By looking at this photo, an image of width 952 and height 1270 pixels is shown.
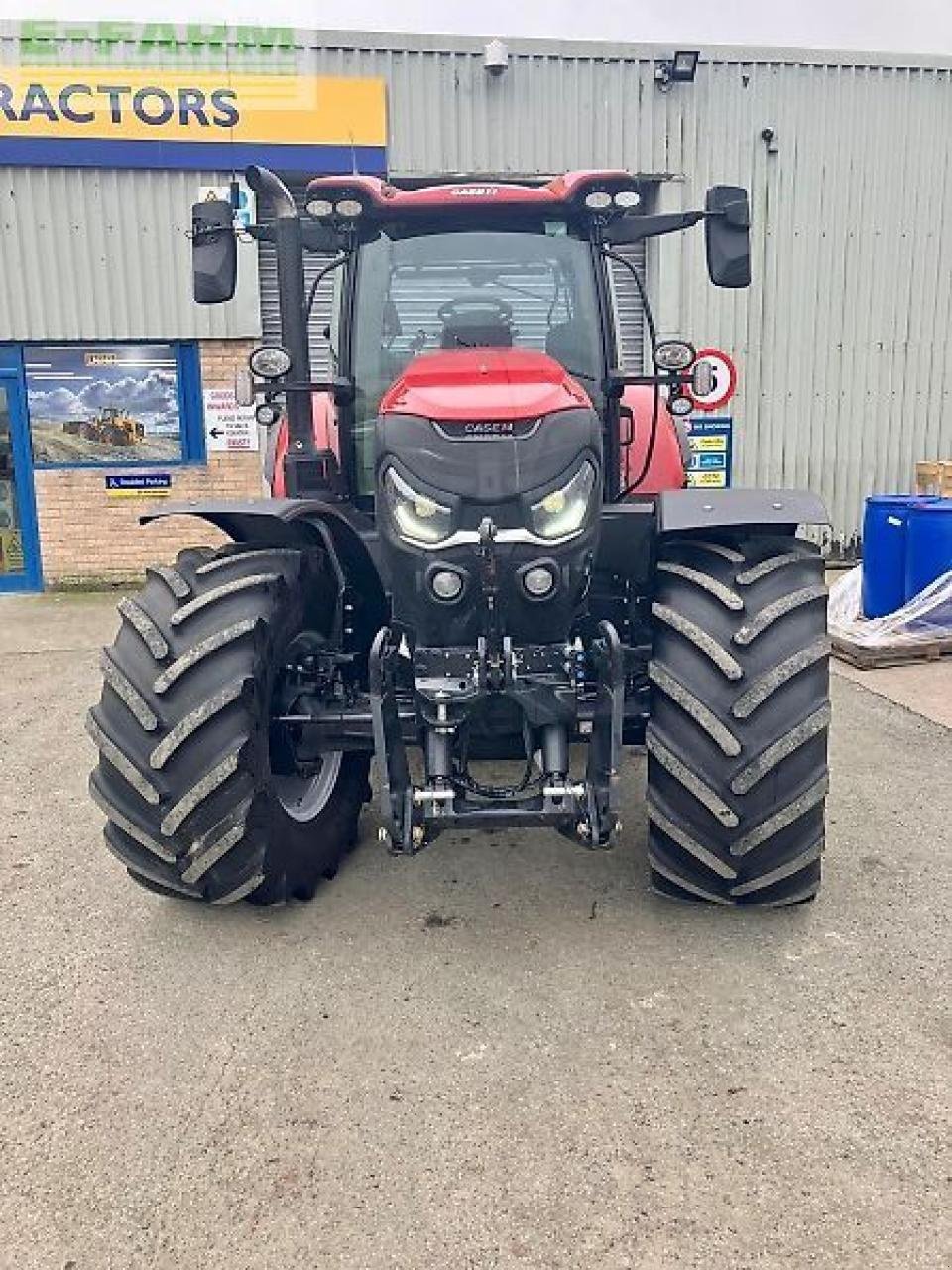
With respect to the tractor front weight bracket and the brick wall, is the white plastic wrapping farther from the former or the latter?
the brick wall

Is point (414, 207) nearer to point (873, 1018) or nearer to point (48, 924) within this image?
point (48, 924)

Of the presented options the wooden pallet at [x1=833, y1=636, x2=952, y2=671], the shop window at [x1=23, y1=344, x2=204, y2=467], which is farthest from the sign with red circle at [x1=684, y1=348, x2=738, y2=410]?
the shop window at [x1=23, y1=344, x2=204, y2=467]

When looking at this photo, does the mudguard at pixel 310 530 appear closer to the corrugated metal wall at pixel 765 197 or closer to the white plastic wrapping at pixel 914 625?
the white plastic wrapping at pixel 914 625

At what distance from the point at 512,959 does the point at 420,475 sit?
4.94 ft

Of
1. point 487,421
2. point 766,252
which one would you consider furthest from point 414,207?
point 766,252

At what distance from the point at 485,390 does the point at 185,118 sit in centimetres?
811

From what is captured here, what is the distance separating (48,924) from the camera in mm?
3670

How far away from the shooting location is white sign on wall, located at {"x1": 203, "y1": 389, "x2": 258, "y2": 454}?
34.3 ft

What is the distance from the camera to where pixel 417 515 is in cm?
335

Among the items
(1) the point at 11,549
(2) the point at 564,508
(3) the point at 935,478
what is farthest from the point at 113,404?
(2) the point at 564,508

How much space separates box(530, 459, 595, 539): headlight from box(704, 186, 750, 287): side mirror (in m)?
1.19

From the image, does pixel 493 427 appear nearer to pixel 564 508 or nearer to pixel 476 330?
pixel 564 508

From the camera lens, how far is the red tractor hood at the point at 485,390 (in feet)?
10.9

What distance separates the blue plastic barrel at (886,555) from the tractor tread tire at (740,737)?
450cm
